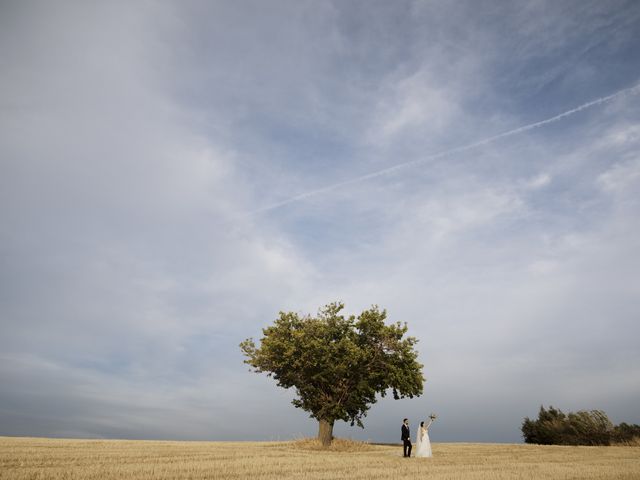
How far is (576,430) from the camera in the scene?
4791 centimetres

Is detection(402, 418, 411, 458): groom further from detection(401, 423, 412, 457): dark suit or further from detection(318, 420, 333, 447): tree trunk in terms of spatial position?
detection(318, 420, 333, 447): tree trunk

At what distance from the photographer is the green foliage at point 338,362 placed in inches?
1313

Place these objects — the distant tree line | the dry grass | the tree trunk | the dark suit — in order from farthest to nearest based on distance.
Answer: the distant tree line → the tree trunk → the dry grass → the dark suit

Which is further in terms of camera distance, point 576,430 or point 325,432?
point 576,430

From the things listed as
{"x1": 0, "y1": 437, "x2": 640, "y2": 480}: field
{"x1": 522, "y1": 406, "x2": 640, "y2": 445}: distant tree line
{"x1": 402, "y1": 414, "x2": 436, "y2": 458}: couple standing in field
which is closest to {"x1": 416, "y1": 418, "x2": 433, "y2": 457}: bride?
{"x1": 402, "y1": 414, "x2": 436, "y2": 458}: couple standing in field

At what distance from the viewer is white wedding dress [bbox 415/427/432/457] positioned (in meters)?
28.2

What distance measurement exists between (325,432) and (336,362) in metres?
5.63

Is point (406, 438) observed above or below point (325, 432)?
below

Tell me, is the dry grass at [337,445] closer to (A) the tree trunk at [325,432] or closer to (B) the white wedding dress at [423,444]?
(A) the tree trunk at [325,432]

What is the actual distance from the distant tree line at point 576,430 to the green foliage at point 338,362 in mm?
23671

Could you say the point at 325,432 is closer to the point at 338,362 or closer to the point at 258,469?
the point at 338,362

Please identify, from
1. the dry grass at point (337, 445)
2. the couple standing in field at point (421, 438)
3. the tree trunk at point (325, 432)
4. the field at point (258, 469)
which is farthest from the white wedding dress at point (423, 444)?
the tree trunk at point (325, 432)

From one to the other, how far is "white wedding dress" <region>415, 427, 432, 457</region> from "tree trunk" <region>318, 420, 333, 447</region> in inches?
308

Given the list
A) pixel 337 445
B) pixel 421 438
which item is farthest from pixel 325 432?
pixel 421 438
